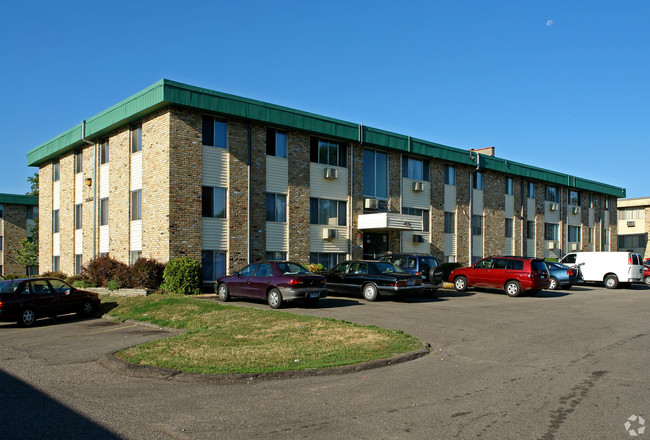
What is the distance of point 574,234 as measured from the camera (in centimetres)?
4825

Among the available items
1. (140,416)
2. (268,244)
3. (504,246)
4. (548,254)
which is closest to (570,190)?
(548,254)

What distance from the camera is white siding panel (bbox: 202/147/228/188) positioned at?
76.8 feet

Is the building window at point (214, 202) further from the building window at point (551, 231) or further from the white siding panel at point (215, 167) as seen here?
the building window at point (551, 231)

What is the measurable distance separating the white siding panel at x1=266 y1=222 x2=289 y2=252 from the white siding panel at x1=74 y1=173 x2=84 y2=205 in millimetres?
12394

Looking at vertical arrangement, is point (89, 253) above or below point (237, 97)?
below

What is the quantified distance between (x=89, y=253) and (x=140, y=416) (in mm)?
25003

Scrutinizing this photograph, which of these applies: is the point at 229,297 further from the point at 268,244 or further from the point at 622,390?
the point at 622,390

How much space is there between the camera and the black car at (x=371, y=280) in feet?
62.9

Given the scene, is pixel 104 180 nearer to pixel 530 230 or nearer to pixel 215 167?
pixel 215 167

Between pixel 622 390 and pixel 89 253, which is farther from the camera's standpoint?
pixel 89 253

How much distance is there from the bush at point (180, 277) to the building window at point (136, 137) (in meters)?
6.53

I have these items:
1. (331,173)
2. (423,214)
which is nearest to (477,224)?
(423,214)

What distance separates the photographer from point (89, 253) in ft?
95.0

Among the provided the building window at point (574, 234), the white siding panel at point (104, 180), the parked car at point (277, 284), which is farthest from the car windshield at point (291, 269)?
the building window at point (574, 234)
